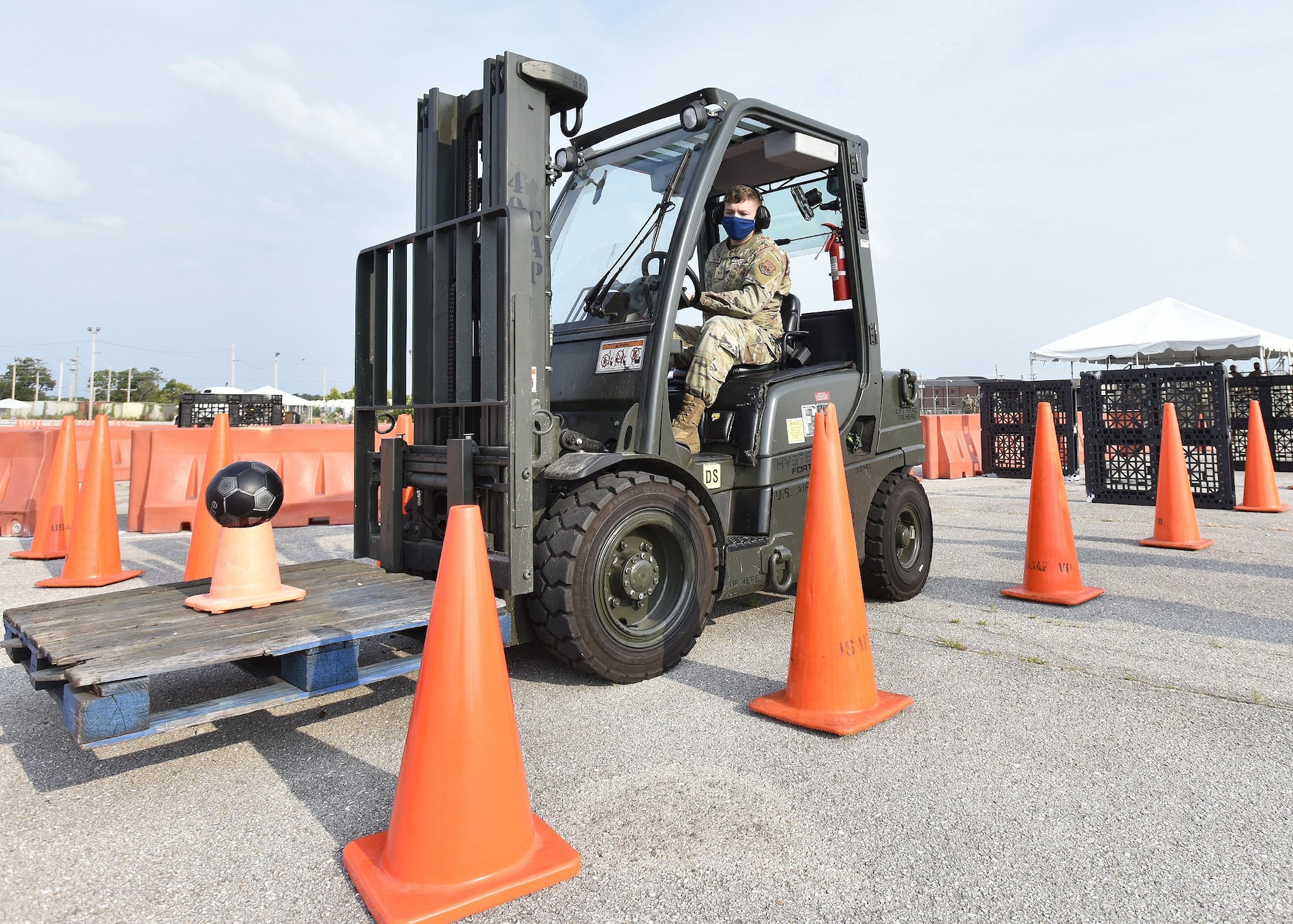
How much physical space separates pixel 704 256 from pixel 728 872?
14.5 feet

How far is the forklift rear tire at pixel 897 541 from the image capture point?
5.06 m

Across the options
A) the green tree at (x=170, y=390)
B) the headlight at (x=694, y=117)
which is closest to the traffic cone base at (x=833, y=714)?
the headlight at (x=694, y=117)

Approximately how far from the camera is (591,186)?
484 centimetres

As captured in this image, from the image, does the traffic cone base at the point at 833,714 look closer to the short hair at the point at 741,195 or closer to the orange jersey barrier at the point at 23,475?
the short hair at the point at 741,195

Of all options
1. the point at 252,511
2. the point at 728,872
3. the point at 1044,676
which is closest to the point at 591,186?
the point at 252,511

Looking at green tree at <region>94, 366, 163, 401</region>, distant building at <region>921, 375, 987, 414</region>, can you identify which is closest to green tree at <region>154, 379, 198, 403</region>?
green tree at <region>94, 366, 163, 401</region>

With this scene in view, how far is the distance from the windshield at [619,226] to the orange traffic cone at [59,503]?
466 centimetres

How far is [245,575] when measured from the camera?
3375 mm

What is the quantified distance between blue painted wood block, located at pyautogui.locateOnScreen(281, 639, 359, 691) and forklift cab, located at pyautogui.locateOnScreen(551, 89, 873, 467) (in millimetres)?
1546

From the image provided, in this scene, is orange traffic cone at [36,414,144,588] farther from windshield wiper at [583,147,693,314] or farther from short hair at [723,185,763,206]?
short hair at [723,185,763,206]

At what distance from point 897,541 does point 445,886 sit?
406cm

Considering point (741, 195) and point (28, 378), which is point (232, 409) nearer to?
point (741, 195)

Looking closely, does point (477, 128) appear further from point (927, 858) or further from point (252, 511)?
point (927, 858)

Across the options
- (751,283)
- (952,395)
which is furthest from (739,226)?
(952,395)
